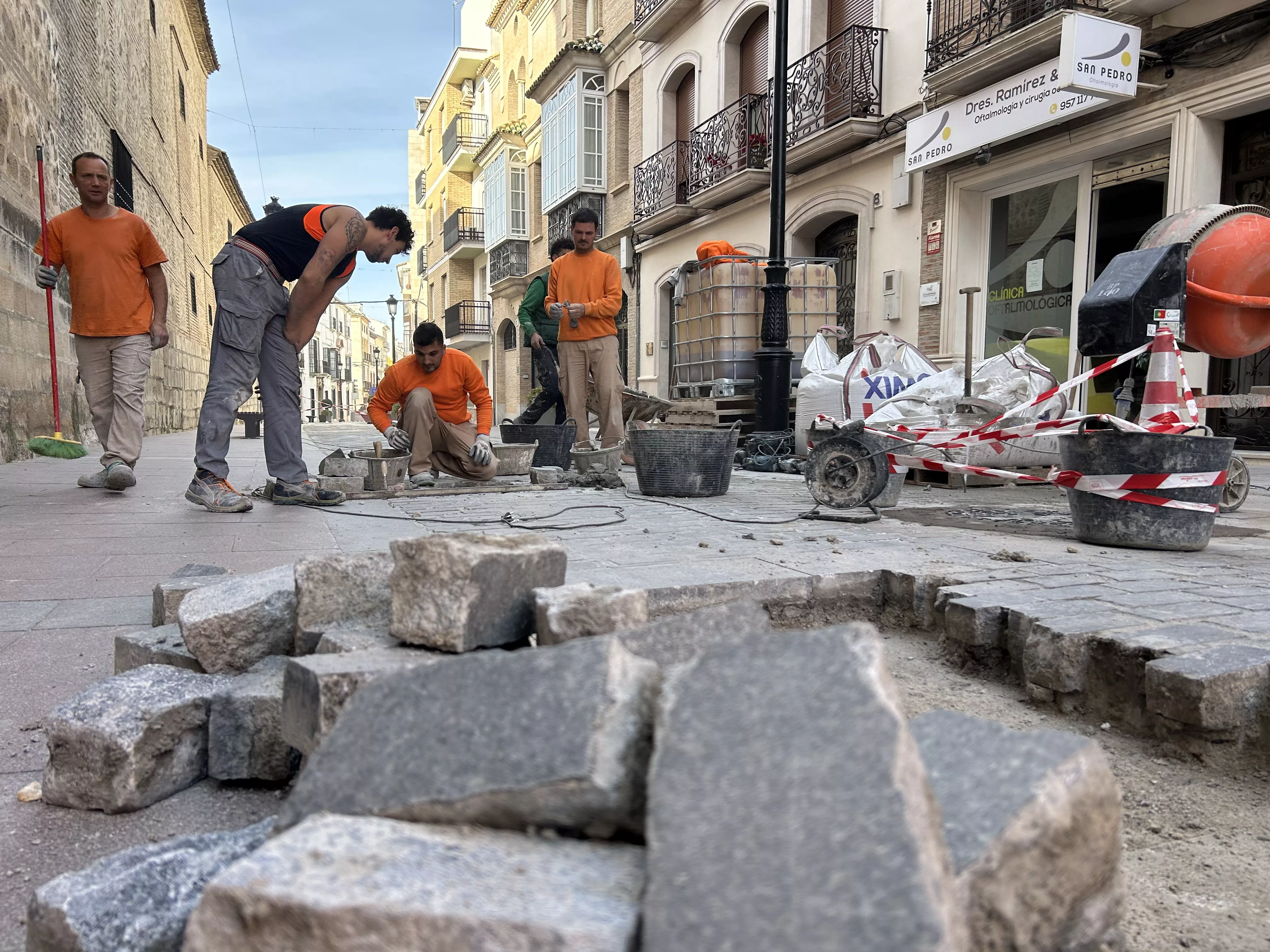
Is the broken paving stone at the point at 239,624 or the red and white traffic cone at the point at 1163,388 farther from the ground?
the red and white traffic cone at the point at 1163,388

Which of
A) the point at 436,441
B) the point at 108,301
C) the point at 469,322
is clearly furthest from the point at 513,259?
the point at 108,301

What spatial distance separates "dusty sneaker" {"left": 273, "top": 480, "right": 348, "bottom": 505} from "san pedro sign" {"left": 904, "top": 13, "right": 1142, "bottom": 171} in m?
6.86

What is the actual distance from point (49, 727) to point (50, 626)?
1093 mm

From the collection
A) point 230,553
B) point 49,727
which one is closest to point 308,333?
point 230,553

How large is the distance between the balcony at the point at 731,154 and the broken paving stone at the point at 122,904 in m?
12.8

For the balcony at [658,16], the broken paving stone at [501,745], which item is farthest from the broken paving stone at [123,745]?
the balcony at [658,16]

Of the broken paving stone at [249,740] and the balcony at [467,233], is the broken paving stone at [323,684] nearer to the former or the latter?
the broken paving stone at [249,740]

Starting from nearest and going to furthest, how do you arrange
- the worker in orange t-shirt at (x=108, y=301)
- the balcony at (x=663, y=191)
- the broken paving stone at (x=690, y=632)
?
1. the broken paving stone at (x=690, y=632)
2. the worker in orange t-shirt at (x=108, y=301)
3. the balcony at (x=663, y=191)

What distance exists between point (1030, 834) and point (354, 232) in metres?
4.33

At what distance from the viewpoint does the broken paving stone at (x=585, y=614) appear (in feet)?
5.20

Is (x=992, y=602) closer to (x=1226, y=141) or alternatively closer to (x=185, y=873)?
(x=185, y=873)

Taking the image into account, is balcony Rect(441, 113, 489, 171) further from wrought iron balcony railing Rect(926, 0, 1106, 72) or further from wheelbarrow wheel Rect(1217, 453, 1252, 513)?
wheelbarrow wheel Rect(1217, 453, 1252, 513)

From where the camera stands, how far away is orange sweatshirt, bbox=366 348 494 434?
6.27m

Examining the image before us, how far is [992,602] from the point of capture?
8.68 feet
